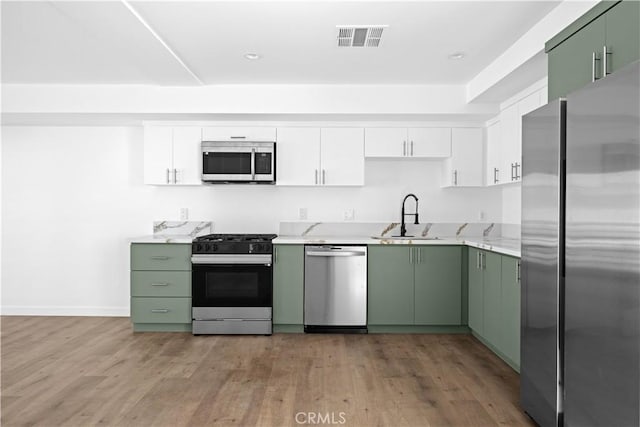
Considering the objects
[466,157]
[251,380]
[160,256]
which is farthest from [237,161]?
[466,157]

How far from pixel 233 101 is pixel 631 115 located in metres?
3.49

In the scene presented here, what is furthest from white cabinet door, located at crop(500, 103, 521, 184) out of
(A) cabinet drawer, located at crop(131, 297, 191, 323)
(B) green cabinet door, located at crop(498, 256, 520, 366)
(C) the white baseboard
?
(C) the white baseboard

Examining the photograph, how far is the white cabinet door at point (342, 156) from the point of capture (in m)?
4.73

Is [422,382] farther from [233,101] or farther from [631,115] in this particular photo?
[233,101]

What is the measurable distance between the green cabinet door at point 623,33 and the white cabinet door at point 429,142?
2622mm

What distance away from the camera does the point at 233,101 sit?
446cm

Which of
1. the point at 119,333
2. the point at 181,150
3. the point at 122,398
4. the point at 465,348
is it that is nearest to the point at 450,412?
the point at 465,348

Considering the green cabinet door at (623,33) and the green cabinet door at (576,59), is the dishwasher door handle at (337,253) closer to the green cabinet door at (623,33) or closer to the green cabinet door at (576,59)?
the green cabinet door at (576,59)

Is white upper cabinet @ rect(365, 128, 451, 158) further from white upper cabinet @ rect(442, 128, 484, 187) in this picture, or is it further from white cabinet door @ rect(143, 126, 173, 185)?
white cabinet door @ rect(143, 126, 173, 185)

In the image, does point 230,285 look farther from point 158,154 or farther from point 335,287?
point 158,154

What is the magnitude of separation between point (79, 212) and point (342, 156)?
3.00 metres

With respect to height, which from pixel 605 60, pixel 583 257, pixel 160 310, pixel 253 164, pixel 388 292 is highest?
pixel 605 60

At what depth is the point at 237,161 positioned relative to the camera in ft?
15.2

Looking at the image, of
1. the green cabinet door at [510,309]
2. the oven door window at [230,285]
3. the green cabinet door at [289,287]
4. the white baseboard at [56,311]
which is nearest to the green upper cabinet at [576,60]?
the green cabinet door at [510,309]
